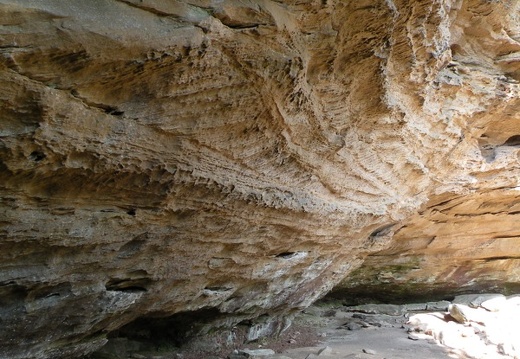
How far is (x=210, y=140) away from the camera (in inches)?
155

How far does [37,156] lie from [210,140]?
139 cm

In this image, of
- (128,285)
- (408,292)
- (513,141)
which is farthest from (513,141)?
(128,285)

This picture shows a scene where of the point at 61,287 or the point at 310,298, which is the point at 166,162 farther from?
the point at 310,298

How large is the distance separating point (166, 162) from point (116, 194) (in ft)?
1.56

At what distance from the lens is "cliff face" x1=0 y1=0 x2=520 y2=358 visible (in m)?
2.94

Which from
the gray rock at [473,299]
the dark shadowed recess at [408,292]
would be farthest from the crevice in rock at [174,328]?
the gray rock at [473,299]

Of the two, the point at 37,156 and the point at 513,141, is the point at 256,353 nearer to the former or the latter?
the point at 37,156

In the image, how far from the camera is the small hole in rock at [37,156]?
2.99 metres

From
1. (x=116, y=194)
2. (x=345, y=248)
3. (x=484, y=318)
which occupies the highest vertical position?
(x=116, y=194)

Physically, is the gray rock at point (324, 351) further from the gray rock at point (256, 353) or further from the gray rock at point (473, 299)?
the gray rock at point (473, 299)

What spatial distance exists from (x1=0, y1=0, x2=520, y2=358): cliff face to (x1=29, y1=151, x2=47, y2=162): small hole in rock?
0.04 ft

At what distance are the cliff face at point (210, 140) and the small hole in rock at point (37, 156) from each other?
0.01m

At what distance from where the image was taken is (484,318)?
355 inches

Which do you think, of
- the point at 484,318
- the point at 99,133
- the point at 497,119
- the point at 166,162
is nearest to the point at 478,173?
the point at 497,119
